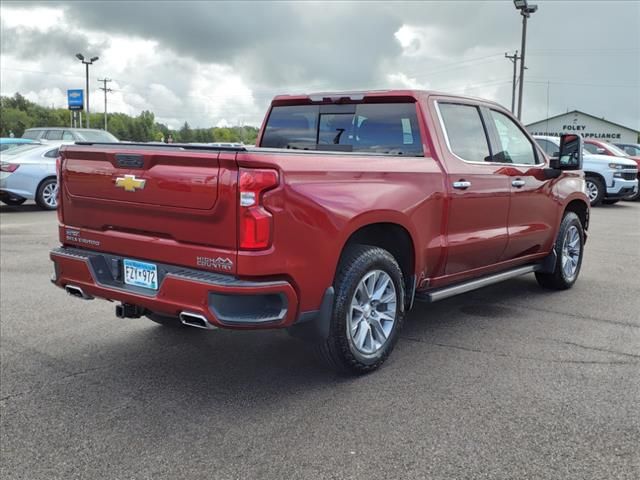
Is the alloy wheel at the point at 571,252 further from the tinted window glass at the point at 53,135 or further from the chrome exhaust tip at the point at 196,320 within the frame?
the tinted window glass at the point at 53,135

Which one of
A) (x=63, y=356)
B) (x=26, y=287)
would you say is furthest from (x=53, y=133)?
(x=63, y=356)

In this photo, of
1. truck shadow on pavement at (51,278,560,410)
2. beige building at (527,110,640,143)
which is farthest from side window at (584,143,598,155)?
beige building at (527,110,640,143)

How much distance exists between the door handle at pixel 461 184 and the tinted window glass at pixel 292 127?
1247 millimetres

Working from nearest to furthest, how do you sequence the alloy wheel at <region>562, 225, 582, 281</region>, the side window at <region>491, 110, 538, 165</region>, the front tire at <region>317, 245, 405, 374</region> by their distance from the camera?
the front tire at <region>317, 245, 405, 374</region>
the side window at <region>491, 110, 538, 165</region>
the alloy wheel at <region>562, 225, 582, 281</region>

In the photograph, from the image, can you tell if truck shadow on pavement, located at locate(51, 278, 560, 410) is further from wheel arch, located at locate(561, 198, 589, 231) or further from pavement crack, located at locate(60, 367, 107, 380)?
wheel arch, located at locate(561, 198, 589, 231)

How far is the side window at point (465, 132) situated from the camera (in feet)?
16.1

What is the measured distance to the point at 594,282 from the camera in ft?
23.6

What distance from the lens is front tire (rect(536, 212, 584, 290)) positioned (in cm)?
648

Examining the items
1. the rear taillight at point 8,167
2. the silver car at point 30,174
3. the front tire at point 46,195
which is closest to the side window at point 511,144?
the silver car at point 30,174

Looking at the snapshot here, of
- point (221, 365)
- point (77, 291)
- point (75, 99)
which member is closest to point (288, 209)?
point (221, 365)

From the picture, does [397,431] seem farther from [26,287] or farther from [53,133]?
[53,133]

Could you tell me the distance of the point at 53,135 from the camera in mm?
23062

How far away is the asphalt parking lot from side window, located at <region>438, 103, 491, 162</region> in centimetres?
143

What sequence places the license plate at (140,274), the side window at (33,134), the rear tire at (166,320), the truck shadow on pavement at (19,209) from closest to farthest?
the license plate at (140,274)
the rear tire at (166,320)
the truck shadow on pavement at (19,209)
the side window at (33,134)
